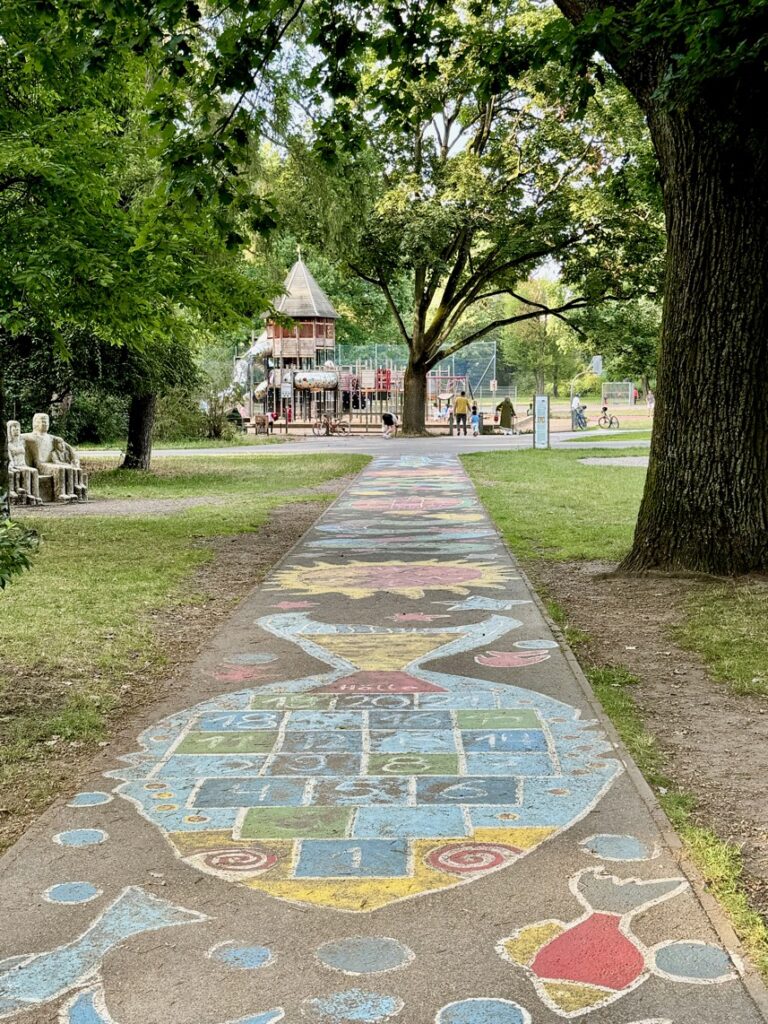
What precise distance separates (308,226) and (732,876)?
3089 cm

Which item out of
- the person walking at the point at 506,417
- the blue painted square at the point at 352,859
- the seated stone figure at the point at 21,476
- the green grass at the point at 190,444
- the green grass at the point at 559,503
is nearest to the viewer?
the blue painted square at the point at 352,859

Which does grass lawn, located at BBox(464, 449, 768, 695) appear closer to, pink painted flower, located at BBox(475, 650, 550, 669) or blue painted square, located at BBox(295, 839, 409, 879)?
pink painted flower, located at BBox(475, 650, 550, 669)

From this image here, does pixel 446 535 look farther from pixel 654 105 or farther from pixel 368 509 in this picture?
pixel 654 105

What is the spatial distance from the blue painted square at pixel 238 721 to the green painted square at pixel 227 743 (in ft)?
0.26

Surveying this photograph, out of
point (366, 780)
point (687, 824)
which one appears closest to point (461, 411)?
point (366, 780)

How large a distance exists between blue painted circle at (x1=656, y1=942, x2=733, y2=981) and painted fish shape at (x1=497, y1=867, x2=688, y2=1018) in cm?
5

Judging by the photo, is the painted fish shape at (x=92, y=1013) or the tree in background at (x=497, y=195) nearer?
the painted fish shape at (x=92, y=1013)

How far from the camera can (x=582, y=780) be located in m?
4.82

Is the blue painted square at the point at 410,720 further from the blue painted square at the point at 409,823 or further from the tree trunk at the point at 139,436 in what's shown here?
the tree trunk at the point at 139,436

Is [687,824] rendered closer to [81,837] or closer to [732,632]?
[81,837]

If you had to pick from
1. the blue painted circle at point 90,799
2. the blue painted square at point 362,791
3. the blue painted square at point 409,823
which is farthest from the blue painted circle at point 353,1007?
the blue painted circle at point 90,799

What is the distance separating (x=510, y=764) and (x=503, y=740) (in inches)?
14.1

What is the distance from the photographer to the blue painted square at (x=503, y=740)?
5.32m

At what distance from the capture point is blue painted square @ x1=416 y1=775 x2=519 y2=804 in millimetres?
4637
